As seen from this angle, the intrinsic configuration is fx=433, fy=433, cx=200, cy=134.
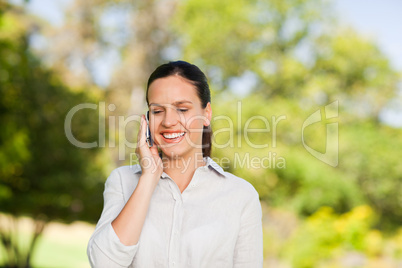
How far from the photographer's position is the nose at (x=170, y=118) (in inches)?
67.9

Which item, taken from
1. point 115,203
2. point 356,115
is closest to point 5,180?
point 115,203

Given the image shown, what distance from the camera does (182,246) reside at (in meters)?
1.61

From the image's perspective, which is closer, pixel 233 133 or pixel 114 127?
pixel 233 133

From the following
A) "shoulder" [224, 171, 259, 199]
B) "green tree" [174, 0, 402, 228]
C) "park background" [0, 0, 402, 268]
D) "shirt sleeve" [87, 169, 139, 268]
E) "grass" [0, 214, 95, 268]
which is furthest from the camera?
"green tree" [174, 0, 402, 228]

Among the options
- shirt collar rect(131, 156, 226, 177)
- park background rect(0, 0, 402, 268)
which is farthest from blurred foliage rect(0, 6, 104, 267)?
shirt collar rect(131, 156, 226, 177)

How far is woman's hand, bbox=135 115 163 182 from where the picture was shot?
5.36ft

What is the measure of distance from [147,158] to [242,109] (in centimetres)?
1549

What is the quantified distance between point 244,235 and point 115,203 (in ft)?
1.69

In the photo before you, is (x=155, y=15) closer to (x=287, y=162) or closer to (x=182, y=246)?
(x=287, y=162)

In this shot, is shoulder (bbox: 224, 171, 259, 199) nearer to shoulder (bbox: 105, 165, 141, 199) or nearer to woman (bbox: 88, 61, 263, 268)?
woman (bbox: 88, 61, 263, 268)
